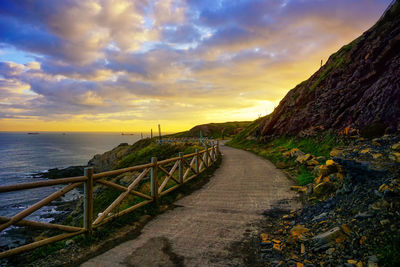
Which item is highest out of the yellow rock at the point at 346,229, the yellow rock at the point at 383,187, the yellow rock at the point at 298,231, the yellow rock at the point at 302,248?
the yellow rock at the point at 383,187

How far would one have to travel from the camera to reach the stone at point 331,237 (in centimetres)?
374

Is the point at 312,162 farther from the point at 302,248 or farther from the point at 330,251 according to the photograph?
the point at 330,251

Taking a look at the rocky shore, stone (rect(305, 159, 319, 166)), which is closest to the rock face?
stone (rect(305, 159, 319, 166))

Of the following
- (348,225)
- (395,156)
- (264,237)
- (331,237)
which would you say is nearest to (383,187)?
(348,225)

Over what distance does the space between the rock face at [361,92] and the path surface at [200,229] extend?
7751mm

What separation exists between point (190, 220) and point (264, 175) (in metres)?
7.08

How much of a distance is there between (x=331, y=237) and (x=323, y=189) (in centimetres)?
331

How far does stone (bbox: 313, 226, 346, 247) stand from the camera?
3.74m

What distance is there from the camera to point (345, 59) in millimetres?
20312

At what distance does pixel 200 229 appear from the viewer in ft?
17.0

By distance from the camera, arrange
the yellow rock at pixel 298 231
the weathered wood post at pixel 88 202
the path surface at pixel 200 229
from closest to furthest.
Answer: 1. the path surface at pixel 200 229
2. the yellow rock at pixel 298 231
3. the weathered wood post at pixel 88 202

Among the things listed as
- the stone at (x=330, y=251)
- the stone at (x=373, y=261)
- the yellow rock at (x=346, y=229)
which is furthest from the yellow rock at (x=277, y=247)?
the stone at (x=373, y=261)

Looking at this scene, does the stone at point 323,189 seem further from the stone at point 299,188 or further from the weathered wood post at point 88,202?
the weathered wood post at point 88,202

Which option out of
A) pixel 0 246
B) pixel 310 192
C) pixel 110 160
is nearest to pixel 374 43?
pixel 310 192
